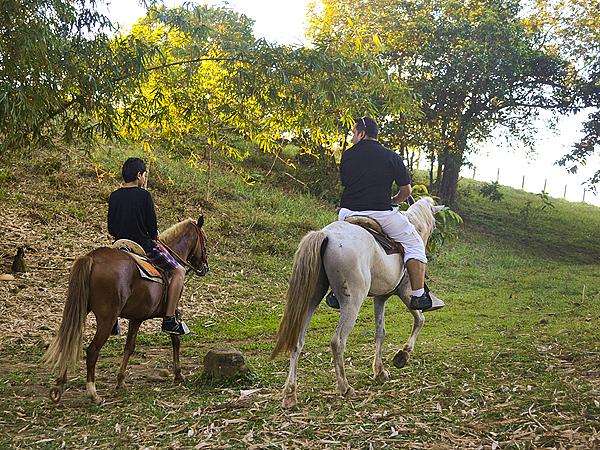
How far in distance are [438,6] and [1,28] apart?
19.9 m

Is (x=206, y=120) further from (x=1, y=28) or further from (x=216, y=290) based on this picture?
(x=1, y=28)

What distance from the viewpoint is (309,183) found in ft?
77.0

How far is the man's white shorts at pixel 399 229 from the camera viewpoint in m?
6.09

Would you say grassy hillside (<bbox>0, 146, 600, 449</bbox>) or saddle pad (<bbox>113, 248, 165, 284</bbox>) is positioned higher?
saddle pad (<bbox>113, 248, 165, 284</bbox>)

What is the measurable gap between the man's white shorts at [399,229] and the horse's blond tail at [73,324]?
2556 mm

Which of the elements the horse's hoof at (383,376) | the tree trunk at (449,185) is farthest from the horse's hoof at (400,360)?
the tree trunk at (449,185)

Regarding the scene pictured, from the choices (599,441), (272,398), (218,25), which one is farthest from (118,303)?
(218,25)

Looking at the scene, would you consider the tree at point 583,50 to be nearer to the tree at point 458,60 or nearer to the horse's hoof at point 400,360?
the tree at point 458,60

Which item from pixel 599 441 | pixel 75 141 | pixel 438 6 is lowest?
pixel 599 441

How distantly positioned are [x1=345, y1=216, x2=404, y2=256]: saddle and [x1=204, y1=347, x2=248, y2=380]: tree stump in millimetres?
1813

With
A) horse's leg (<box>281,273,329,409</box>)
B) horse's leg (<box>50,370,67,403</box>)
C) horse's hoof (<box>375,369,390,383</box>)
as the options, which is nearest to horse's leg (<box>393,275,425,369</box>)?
horse's hoof (<box>375,369,390,383</box>)

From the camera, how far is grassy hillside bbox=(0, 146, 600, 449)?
15.5 ft

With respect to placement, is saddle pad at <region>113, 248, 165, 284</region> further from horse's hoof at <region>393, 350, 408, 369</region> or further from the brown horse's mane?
horse's hoof at <region>393, 350, 408, 369</region>

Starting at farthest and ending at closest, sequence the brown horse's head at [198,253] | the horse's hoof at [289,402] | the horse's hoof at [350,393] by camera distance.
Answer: the brown horse's head at [198,253] < the horse's hoof at [350,393] < the horse's hoof at [289,402]
